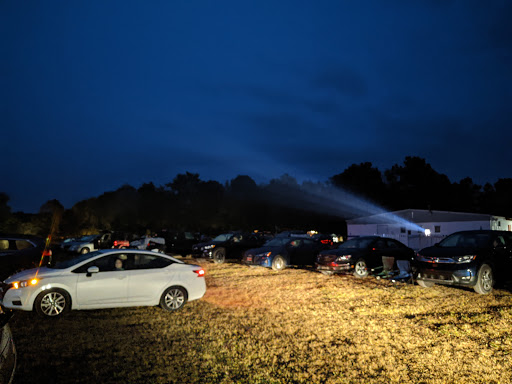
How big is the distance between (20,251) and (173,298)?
554 centimetres

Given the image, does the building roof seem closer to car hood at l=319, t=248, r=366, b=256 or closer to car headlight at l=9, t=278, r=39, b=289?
car hood at l=319, t=248, r=366, b=256

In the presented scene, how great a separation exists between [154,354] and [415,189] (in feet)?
192

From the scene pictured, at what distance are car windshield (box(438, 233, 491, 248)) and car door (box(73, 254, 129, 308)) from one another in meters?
8.55

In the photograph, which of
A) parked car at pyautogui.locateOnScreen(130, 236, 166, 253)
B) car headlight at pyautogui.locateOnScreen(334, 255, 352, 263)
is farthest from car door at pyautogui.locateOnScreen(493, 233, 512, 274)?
parked car at pyautogui.locateOnScreen(130, 236, 166, 253)

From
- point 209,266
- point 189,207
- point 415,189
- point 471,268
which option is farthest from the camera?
point 189,207

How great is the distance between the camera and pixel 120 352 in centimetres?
548

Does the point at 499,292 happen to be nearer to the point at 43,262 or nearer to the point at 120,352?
the point at 120,352

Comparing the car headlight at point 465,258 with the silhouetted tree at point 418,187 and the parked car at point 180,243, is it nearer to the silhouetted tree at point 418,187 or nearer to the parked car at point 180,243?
the parked car at point 180,243

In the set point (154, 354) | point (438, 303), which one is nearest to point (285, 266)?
point (438, 303)

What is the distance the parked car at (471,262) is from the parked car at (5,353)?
9.24 metres

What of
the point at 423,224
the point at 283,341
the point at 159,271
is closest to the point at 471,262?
the point at 283,341

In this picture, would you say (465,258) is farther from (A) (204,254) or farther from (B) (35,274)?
(A) (204,254)

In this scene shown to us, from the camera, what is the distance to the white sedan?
7.29 m

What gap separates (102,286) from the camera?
7691 millimetres
